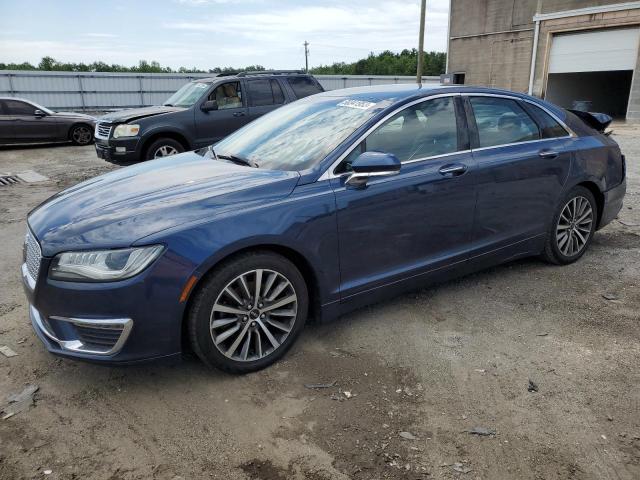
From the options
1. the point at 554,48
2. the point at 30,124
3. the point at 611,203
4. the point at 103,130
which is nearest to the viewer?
the point at 611,203

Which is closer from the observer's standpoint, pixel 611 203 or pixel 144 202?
pixel 144 202

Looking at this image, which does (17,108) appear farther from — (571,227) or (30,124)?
(571,227)

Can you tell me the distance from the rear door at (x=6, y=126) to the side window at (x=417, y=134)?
13.5 meters

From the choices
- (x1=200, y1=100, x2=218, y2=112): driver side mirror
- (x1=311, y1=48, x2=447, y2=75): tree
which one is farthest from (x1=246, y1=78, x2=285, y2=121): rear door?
(x1=311, y1=48, x2=447, y2=75): tree

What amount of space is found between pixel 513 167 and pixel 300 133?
171 cm

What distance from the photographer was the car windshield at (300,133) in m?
3.40

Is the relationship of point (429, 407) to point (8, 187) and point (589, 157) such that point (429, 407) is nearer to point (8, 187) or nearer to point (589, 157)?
point (589, 157)

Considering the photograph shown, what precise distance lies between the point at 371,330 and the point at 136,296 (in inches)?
66.2

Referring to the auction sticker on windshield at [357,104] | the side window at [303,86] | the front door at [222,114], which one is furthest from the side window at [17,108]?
the auction sticker on windshield at [357,104]

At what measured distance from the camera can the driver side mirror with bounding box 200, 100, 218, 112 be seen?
9438 millimetres

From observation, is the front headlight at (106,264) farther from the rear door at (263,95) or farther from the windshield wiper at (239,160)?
the rear door at (263,95)

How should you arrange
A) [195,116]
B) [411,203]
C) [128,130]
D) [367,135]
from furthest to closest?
[195,116]
[128,130]
[411,203]
[367,135]

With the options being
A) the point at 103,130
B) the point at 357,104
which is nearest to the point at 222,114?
the point at 103,130

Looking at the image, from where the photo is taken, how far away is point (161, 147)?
9250mm
